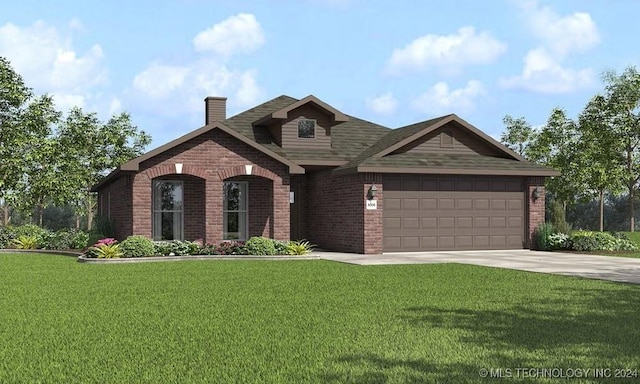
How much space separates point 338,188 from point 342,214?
1040 millimetres

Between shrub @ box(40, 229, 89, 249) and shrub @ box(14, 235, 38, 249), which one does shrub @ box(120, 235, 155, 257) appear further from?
shrub @ box(14, 235, 38, 249)

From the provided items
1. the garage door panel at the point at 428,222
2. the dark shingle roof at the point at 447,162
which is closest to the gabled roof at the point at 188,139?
the dark shingle roof at the point at 447,162

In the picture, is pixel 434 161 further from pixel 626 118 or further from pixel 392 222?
pixel 626 118

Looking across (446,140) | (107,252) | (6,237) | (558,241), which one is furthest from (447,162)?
(6,237)

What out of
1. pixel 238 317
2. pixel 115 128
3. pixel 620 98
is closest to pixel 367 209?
pixel 238 317

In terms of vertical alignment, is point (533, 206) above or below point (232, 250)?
above

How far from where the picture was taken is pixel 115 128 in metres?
47.2

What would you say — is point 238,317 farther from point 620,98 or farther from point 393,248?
point 620,98

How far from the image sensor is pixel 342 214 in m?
26.4

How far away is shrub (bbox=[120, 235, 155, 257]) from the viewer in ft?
69.7

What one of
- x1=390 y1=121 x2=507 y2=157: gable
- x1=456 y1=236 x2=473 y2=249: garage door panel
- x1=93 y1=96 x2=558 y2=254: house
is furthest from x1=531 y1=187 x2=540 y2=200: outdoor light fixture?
x1=456 y1=236 x2=473 y2=249: garage door panel

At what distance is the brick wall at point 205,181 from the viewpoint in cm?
2386

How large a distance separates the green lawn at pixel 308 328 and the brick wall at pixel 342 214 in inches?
362

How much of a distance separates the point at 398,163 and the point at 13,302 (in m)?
16.0
